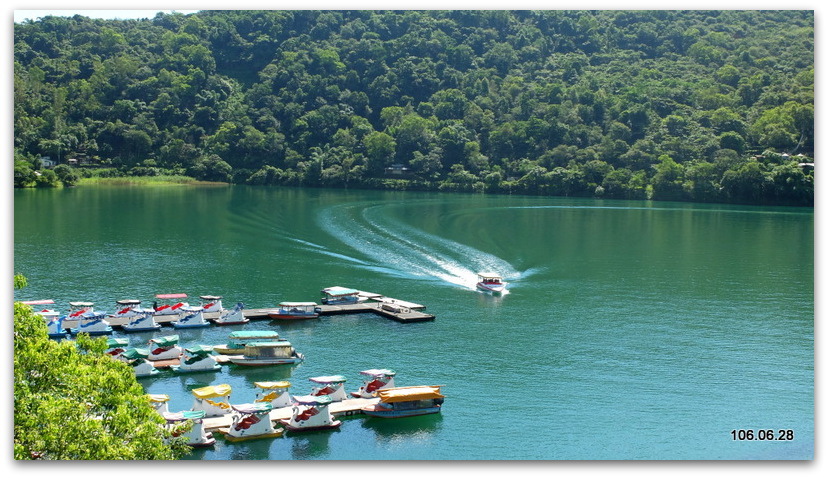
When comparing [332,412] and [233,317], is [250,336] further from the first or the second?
[332,412]

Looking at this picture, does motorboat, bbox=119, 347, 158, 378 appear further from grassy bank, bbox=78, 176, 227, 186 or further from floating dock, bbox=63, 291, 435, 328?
grassy bank, bbox=78, 176, 227, 186

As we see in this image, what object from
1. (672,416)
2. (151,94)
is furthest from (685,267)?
(151,94)

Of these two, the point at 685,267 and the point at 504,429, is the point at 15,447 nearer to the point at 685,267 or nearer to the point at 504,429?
the point at 504,429

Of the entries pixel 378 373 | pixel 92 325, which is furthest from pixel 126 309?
pixel 378 373

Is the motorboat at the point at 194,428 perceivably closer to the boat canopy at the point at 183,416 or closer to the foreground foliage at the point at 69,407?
the boat canopy at the point at 183,416


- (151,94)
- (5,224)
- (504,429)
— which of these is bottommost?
(504,429)

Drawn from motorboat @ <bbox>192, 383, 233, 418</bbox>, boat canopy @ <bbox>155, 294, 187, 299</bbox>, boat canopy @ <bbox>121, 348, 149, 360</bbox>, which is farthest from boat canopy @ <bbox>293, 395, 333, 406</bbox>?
boat canopy @ <bbox>155, 294, 187, 299</bbox>

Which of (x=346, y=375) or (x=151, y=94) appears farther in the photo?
(x=151, y=94)
